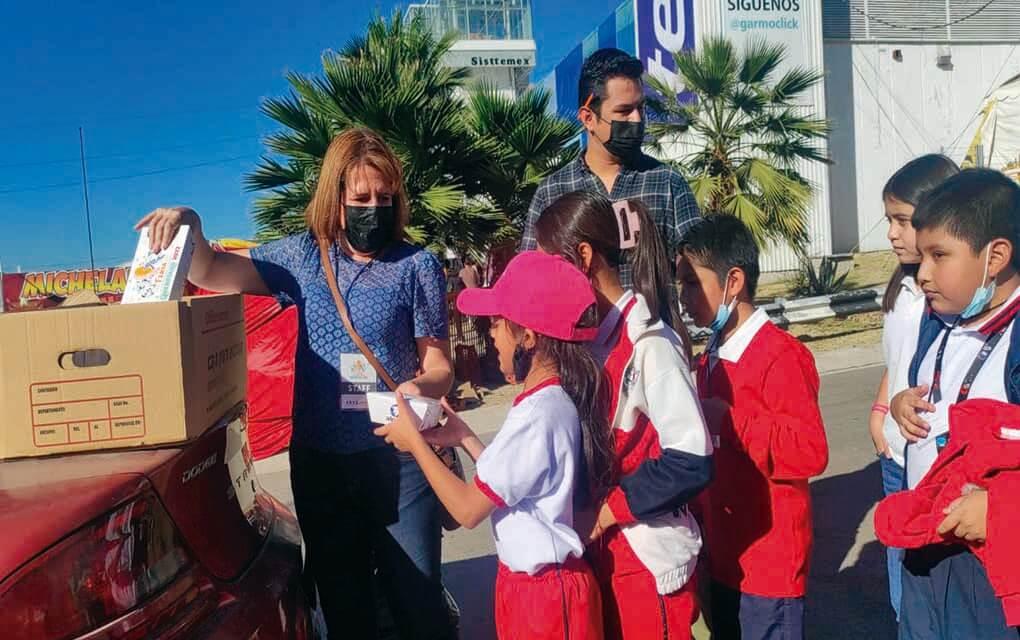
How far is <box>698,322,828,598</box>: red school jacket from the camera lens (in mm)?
1988

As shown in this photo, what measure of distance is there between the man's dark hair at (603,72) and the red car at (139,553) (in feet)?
5.70

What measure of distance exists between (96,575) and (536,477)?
0.86m

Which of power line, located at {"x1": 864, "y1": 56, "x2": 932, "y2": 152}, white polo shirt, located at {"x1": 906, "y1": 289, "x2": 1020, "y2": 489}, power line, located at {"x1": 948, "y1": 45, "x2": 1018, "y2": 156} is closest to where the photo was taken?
white polo shirt, located at {"x1": 906, "y1": 289, "x2": 1020, "y2": 489}

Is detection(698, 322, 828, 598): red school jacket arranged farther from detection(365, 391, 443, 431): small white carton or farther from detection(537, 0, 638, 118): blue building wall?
detection(537, 0, 638, 118): blue building wall

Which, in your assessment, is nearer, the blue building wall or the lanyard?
the lanyard

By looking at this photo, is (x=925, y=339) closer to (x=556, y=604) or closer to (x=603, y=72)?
(x=556, y=604)

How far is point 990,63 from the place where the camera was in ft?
70.3

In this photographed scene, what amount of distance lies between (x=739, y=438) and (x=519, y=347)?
0.74 meters

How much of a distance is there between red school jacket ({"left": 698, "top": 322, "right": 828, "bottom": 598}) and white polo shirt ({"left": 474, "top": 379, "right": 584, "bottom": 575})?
65 centimetres

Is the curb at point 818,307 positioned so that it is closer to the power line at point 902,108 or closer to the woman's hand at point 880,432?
the woman's hand at point 880,432

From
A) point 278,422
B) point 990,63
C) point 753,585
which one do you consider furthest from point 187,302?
point 990,63

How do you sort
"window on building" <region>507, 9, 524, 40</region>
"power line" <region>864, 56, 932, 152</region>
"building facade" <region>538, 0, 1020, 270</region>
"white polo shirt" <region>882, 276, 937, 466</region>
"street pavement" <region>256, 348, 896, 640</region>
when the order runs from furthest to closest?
"window on building" <region>507, 9, 524, 40</region> → "power line" <region>864, 56, 932, 152</region> → "building facade" <region>538, 0, 1020, 270</region> → "street pavement" <region>256, 348, 896, 640</region> → "white polo shirt" <region>882, 276, 937, 466</region>

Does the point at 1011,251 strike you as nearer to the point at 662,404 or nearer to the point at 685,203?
the point at 662,404

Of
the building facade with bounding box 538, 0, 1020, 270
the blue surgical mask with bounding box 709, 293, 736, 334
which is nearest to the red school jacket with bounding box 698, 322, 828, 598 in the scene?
the blue surgical mask with bounding box 709, 293, 736, 334
